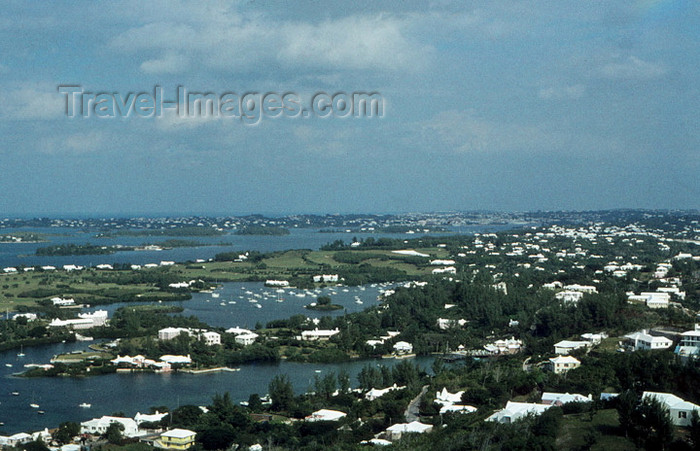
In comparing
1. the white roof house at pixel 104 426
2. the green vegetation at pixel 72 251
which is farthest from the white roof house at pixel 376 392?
the green vegetation at pixel 72 251

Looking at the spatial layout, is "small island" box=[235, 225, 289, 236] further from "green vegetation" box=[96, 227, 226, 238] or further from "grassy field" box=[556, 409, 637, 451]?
"grassy field" box=[556, 409, 637, 451]

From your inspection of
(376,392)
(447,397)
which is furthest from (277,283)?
(447,397)

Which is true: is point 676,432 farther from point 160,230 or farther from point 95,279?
point 160,230

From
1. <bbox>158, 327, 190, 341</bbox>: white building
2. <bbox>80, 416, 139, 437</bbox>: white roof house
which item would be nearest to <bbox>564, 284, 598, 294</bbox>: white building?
<bbox>158, 327, 190, 341</bbox>: white building

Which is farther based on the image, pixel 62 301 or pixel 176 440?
pixel 62 301

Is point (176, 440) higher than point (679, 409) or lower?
lower

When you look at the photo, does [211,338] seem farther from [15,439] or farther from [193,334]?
[15,439]

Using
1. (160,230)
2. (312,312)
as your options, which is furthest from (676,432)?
(160,230)

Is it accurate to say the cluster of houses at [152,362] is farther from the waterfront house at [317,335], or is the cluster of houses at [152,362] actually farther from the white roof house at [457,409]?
the white roof house at [457,409]
